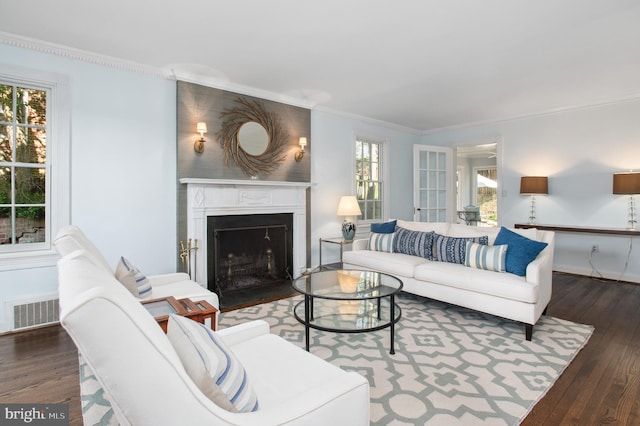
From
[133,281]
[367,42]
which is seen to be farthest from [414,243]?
[133,281]

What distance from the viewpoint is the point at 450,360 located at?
237 centimetres

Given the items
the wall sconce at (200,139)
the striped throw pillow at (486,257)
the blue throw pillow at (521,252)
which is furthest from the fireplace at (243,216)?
the blue throw pillow at (521,252)

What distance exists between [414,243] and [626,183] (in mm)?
2783

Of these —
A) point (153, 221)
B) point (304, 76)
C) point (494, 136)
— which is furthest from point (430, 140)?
point (153, 221)

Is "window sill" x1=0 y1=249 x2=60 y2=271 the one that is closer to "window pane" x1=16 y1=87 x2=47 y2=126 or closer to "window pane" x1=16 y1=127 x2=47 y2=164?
"window pane" x1=16 y1=127 x2=47 y2=164

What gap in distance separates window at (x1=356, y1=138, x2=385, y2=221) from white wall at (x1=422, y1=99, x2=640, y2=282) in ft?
6.40

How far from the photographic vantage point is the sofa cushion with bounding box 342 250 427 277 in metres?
3.52

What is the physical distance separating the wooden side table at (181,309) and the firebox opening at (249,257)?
Result: 1.40 m

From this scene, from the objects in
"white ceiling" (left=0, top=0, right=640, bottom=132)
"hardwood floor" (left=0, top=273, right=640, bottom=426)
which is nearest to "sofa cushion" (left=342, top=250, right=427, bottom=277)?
"hardwood floor" (left=0, top=273, right=640, bottom=426)

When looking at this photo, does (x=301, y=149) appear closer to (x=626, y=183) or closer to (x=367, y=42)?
(x=367, y=42)

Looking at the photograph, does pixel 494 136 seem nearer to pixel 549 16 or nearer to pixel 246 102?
pixel 549 16

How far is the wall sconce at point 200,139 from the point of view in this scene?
3.71 metres

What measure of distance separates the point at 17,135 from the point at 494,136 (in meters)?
6.16

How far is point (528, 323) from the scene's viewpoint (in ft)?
8.82
